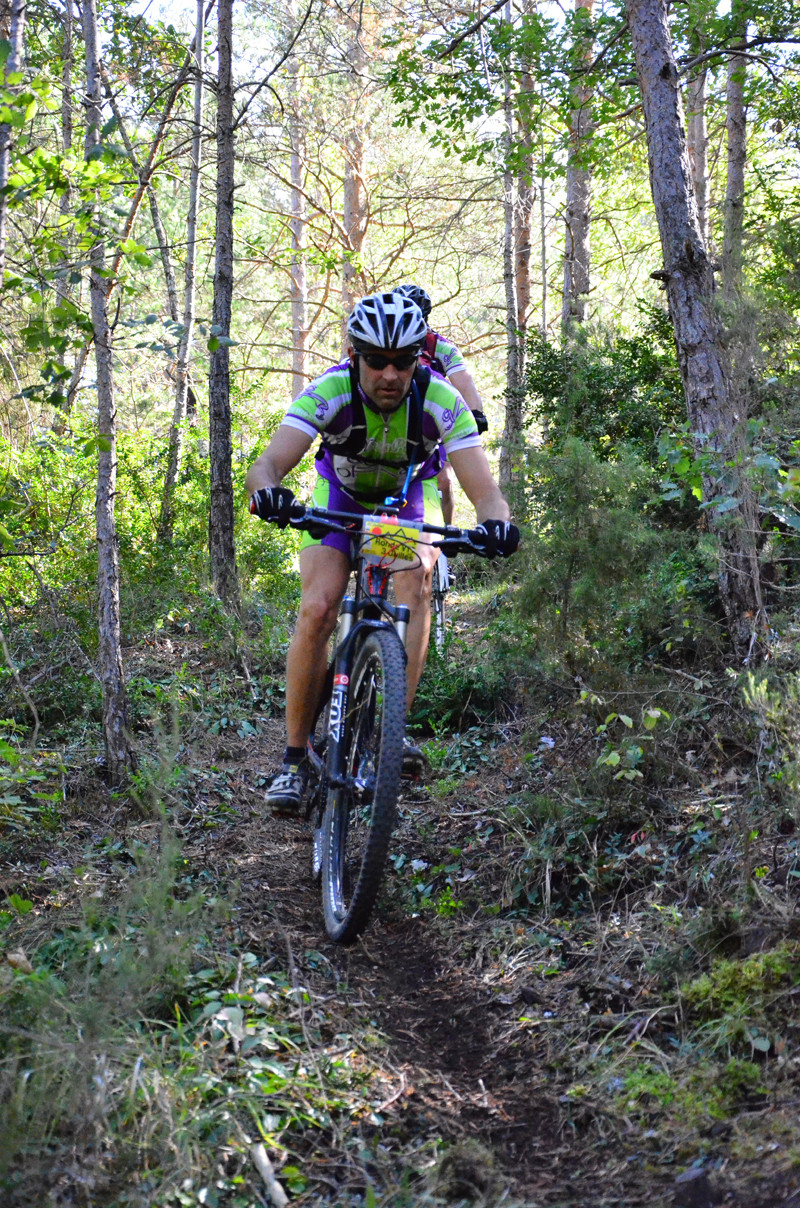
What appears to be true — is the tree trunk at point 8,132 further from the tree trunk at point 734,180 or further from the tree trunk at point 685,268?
the tree trunk at point 734,180

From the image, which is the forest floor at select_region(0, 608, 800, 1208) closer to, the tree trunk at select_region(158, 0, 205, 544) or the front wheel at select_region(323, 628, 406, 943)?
the front wheel at select_region(323, 628, 406, 943)

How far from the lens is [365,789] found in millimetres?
3510

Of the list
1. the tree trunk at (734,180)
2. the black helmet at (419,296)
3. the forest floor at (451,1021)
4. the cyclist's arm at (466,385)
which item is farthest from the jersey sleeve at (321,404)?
the tree trunk at (734,180)

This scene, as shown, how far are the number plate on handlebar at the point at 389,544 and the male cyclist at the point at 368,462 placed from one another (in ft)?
0.30

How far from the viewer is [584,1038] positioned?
2.85 meters

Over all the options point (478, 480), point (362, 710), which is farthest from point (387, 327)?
point (362, 710)

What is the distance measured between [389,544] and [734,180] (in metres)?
10.7

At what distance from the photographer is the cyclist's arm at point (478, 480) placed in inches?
157

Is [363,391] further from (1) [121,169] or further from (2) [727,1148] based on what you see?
(2) [727,1148]

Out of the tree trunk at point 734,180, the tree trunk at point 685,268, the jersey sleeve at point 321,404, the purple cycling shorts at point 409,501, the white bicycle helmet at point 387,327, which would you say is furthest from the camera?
the tree trunk at point 734,180

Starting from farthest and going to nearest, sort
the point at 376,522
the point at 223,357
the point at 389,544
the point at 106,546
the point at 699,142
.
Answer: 1. the point at 699,142
2. the point at 223,357
3. the point at 106,546
4. the point at 389,544
5. the point at 376,522

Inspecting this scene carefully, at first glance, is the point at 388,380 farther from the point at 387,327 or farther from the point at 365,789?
the point at 365,789

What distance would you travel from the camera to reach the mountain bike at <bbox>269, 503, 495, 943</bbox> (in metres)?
3.28

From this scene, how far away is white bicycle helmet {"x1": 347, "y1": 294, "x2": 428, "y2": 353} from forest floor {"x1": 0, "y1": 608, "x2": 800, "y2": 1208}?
2.14m
